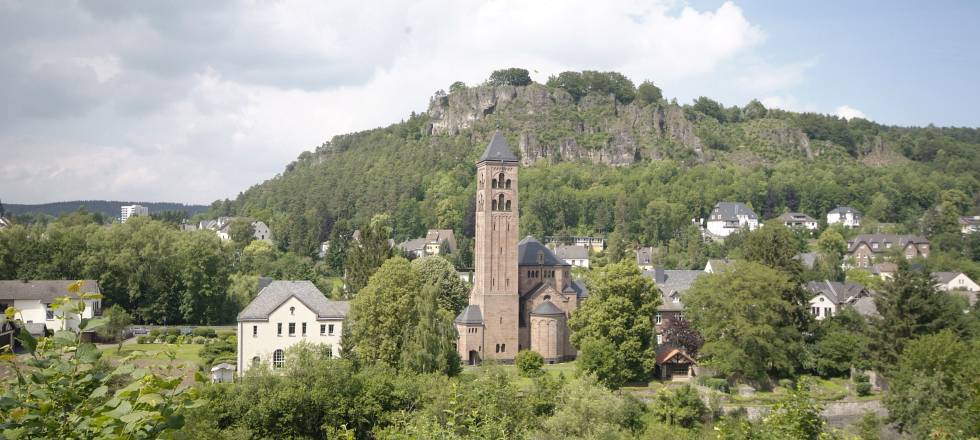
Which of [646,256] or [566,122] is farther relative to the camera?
[566,122]

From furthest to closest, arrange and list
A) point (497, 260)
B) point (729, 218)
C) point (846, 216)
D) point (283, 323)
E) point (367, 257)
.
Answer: point (846, 216) → point (729, 218) → point (367, 257) → point (497, 260) → point (283, 323)

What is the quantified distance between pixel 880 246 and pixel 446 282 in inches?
2559

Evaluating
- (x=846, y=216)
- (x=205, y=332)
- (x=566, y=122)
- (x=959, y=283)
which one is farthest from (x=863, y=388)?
(x=566, y=122)

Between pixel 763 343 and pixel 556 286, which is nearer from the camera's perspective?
pixel 763 343

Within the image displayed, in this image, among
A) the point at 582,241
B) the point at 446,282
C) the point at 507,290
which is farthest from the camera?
the point at 582,241

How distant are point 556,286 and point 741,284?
41.6 ft

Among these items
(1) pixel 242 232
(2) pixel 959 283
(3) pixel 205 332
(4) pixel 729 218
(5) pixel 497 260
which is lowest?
(3) pixel 205 332

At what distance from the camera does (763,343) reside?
151 ft

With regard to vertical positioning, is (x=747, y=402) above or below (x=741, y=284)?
below

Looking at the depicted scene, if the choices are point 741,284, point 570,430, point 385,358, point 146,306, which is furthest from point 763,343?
point 146,306

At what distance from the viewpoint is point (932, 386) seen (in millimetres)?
34531

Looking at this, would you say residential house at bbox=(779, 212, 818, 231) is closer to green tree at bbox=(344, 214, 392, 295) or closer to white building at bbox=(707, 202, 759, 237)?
white building at bbox=(707, 202, 759, 237)

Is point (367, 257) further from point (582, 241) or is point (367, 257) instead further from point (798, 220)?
point (798, 220)

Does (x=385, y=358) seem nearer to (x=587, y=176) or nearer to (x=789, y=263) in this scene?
(x=789, y=263)
